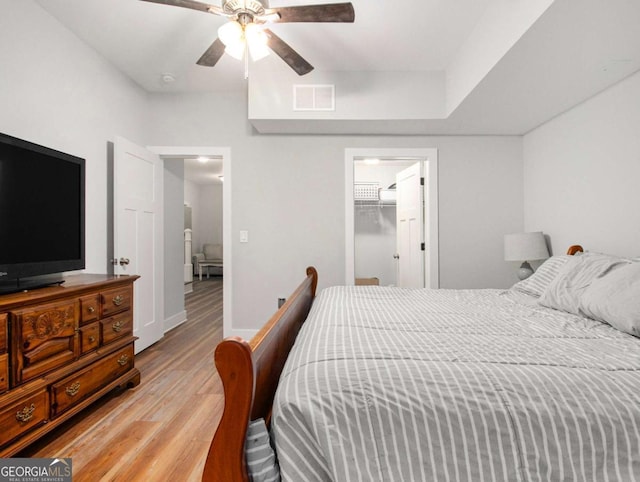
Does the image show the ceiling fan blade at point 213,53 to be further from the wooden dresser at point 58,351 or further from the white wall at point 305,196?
the wooden dresser at point 58,351

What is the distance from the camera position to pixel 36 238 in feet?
6.32

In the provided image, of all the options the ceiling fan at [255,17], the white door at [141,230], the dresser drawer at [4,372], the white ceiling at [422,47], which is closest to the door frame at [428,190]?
the white ceiling at [422,47]

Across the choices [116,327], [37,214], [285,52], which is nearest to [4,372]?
[116,327]

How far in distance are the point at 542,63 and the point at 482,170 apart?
1.54 m

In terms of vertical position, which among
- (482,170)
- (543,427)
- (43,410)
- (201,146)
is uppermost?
(201,146)

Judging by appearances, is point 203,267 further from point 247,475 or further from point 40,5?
point 247,475

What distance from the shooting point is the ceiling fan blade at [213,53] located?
2091 mm

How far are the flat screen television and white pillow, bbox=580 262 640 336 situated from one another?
9.30 ft

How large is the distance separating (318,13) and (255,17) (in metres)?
0.37

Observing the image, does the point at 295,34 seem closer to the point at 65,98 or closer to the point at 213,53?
the point at 213,53

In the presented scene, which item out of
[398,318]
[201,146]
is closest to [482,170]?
[398,318]

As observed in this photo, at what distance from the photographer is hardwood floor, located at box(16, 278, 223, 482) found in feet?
5.17

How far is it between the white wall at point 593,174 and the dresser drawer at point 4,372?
11.6 ft

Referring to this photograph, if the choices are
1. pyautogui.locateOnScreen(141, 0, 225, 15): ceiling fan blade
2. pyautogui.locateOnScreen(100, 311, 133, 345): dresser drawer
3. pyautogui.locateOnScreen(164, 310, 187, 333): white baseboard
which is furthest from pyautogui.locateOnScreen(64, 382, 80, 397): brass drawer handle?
pyautogui.locateOnScreen(141, 0, 225, 15): ceiling fan blade
